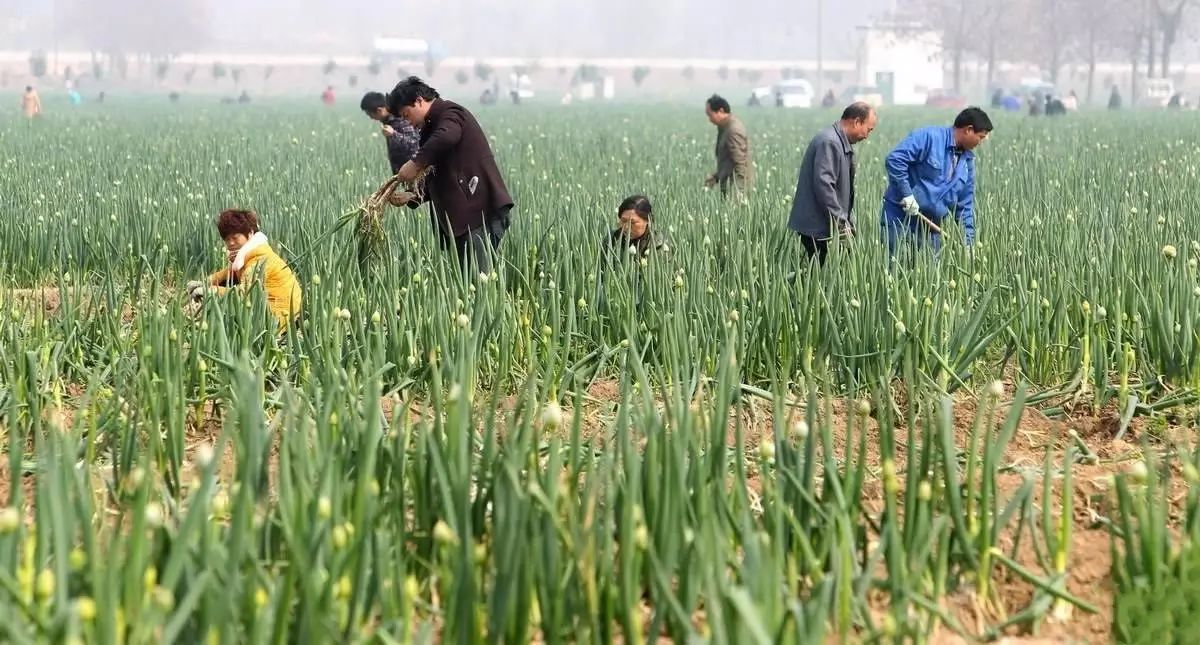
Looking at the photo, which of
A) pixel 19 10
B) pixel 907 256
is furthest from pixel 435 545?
pixel 19 10

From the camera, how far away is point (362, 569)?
250 cm

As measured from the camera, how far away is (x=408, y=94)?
21.7 ft

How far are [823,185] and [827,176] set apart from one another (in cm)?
5

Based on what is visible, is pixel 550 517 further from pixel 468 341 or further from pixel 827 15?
pixel 827 15

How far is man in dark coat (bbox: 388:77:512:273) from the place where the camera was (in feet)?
21.8

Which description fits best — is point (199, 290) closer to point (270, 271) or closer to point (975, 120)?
point (270, 271)

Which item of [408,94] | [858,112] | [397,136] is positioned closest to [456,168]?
[408,94]

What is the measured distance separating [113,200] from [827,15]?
193470 millimetres

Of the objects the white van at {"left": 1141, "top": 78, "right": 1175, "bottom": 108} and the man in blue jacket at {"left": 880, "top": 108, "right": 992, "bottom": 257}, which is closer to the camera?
the man in blue jacket at {"left": 880, "top": 108, "right": 992, "bottom": 257}

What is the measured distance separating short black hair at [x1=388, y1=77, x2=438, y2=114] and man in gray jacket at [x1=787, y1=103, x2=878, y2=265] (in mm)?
1688

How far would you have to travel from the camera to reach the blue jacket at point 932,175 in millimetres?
7309

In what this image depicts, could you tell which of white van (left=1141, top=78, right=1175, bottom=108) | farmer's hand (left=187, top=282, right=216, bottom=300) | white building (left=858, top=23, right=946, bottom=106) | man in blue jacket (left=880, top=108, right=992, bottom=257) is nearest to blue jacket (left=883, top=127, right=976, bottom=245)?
man in blue jacket (left=880, top=108, right=992, bottom=257)

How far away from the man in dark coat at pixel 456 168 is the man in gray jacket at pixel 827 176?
1.32 metres

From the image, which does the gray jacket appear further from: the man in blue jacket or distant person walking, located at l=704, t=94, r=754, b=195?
distant person walking, located at l=704, t=94, r=754, b=195
